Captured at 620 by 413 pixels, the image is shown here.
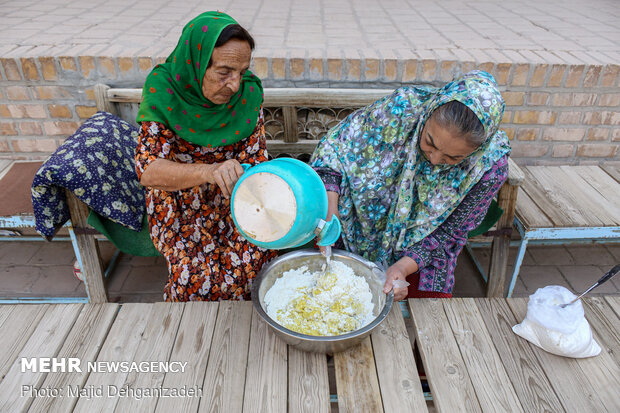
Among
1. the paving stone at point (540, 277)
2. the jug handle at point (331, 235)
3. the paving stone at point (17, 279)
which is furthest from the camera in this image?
the paving stone at point (540, 277)

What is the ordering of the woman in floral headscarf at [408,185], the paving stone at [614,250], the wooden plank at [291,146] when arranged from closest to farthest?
the woman in floral headscarf at [408,185], the wooden plank at [291,146], the paving stone at [614,250]

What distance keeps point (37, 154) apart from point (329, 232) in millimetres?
2175

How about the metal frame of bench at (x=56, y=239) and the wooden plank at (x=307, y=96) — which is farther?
the wooden plank at (x=307, y=96)

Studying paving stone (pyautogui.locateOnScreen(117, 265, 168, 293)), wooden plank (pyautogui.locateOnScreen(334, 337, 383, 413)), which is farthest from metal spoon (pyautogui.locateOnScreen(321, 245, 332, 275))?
paving stone (pyautogui.locateOnScreen(117, 265, 168, 293))

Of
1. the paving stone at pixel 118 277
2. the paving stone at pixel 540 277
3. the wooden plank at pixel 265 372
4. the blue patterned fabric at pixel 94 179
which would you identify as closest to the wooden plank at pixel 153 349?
the wooden plank at pixel 265 372

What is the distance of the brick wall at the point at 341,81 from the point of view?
240 centimetres

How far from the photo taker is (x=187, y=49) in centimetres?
162

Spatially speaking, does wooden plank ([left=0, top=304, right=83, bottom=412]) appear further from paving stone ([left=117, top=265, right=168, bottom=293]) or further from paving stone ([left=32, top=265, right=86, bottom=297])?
paving stone ([left=32, top=265, right=86, bottom=297])

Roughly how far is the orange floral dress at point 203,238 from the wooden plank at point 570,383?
3.88 feet

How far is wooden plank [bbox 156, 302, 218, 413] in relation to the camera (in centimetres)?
123

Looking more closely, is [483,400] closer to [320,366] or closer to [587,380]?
[587,380]

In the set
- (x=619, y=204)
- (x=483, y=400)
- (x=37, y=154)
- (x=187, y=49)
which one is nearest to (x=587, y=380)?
(x=483, y=400)

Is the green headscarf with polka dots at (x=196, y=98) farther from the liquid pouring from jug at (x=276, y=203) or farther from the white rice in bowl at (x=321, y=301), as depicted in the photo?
the white rice in bowl at (x=321, y=301)

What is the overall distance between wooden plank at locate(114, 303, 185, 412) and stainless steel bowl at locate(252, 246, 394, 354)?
30 centimetres
